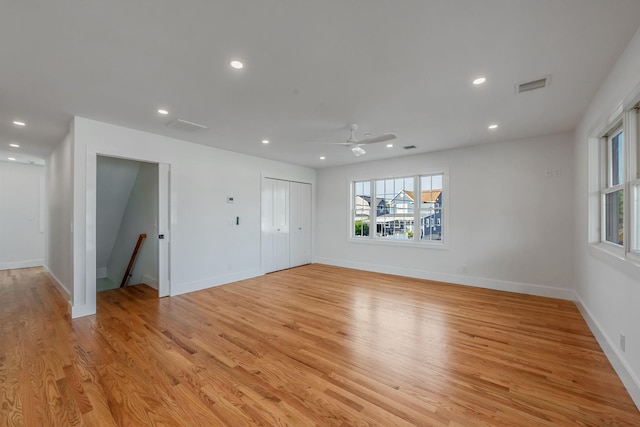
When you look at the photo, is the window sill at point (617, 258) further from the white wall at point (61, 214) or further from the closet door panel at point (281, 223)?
the white wall at point (61, 214)

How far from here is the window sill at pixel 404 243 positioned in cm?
538

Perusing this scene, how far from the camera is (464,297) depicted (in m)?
4.30

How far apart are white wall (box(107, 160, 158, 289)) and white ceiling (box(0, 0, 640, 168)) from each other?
145 cm

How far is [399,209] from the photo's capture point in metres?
6.07

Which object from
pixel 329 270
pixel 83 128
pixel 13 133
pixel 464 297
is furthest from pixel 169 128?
pixel 464 297

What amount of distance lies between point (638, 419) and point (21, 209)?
10.6 m

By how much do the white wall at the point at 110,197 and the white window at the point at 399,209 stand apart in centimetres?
495

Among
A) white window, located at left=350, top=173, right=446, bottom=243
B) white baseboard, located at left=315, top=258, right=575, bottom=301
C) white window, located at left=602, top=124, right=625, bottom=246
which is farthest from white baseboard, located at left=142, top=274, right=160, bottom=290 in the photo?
white window, located at left=602, top=124, right=625, bottom=246

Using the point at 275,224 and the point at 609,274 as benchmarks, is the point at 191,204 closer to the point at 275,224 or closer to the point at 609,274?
the point at 275,224

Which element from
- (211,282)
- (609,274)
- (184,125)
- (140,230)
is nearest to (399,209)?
(609,274)

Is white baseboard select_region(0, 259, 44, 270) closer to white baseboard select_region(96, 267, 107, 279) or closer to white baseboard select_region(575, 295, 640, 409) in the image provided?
white baseboard select_region(96, 267, 107, 279)

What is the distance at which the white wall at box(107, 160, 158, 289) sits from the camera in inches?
191

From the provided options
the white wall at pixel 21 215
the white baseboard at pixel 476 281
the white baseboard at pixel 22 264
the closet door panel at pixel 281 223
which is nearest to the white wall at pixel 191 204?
the closet door panel at pixel 281 223

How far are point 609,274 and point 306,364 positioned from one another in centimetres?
303
